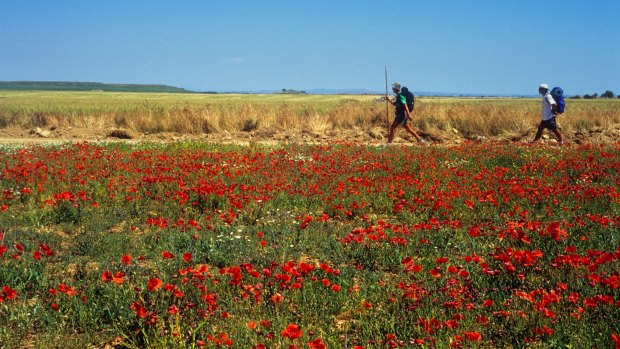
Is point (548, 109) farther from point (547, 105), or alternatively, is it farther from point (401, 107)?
point (401, 107)

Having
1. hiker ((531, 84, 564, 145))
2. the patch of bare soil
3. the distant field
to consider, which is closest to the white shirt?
hiker ((531, 84, 564, 145))

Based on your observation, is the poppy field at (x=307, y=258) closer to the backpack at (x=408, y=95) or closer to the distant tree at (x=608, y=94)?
the backpack at (x=408, y=95)

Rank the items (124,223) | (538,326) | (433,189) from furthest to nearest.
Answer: (433,189)
(124,223)
(538,326)

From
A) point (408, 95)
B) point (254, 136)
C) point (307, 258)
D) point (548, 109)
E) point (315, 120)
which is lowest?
point (307, 258)

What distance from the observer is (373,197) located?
9234 mm

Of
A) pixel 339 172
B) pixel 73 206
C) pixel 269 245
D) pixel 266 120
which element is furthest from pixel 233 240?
pixel 266 120

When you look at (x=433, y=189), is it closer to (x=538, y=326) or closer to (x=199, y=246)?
(x=199, y=246)

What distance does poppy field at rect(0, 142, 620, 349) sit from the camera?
13.8ft

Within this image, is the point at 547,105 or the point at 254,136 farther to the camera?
the point at 254,136

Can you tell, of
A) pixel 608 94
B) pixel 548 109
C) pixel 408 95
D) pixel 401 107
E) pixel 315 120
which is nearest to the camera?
pixel 548 109

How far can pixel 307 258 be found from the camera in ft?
21.1

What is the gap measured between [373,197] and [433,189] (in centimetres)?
95

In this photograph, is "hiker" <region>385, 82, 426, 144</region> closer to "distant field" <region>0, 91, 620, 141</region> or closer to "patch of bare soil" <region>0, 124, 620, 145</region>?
"patch of bare soil" <region>0, 124, 620, 145</region>

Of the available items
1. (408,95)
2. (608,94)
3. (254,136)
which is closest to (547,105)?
(408,95)
